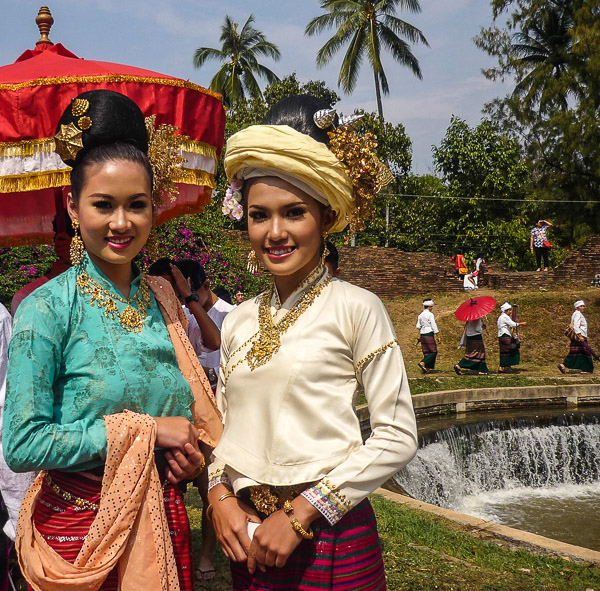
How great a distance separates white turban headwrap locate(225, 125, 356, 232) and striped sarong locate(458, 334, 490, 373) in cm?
1131

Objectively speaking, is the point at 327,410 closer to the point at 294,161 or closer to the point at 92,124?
the point at 294,161

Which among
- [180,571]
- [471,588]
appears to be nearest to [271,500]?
[180,571]

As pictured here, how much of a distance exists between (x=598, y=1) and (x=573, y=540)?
23382 millimetres

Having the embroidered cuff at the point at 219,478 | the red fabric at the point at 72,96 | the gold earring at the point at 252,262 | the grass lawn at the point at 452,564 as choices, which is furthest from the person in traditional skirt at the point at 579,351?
the embroidered cuff at the point at 219,478

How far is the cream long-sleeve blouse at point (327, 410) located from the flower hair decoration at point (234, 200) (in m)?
0.37

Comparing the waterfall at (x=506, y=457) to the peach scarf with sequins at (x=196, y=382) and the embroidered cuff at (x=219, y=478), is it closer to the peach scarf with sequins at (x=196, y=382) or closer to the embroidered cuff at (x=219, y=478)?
Result: the peach scarf with sequins at (x=196, y=382)

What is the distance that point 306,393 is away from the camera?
1.76 metres

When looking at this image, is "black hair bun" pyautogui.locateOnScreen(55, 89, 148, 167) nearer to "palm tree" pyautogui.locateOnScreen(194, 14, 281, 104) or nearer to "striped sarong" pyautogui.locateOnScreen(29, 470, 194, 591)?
"striped sarong" pyautogui.locateOnScreen(29, 470, 194, 591)

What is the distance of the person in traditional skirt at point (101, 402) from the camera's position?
1696 mm

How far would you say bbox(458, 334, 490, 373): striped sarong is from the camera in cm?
1271

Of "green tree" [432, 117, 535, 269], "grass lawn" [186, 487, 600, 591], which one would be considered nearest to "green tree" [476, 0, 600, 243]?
"green tree" [432, 117, 535, 269]

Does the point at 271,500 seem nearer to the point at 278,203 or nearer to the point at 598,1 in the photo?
the point at 278,203

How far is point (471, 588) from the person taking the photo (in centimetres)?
375

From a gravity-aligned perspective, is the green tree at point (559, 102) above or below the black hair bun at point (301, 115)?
above
